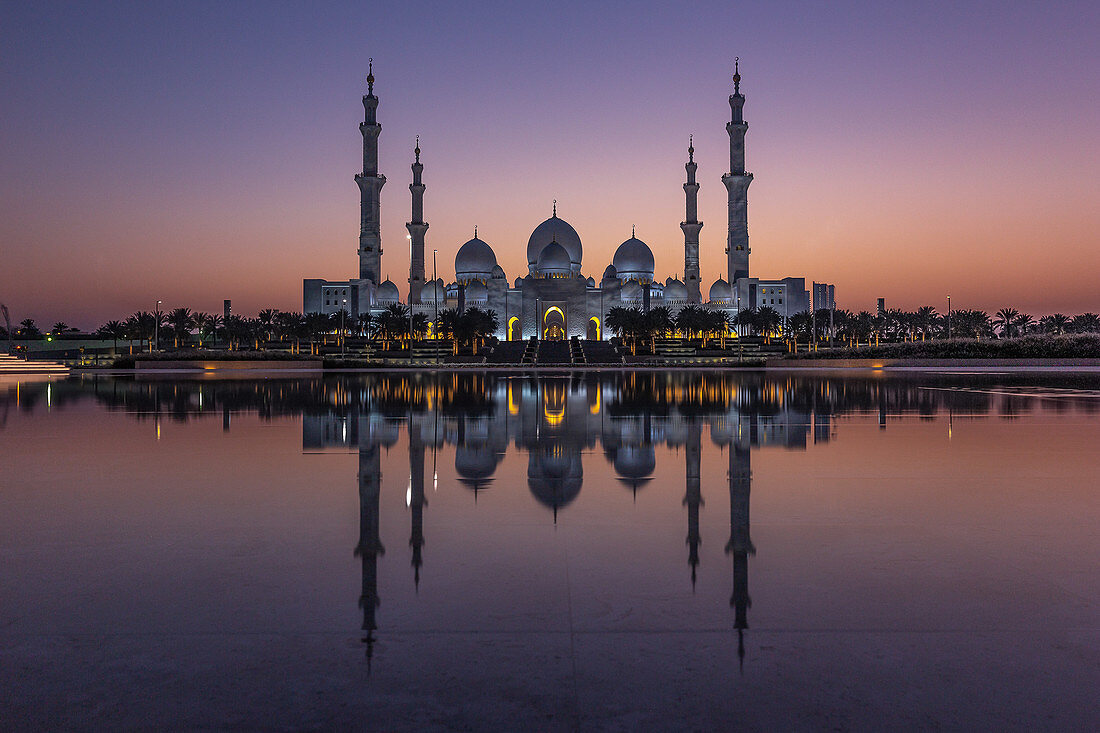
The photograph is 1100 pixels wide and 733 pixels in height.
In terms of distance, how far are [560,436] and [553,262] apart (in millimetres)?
84971

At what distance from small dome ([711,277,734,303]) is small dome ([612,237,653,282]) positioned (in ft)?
29.9

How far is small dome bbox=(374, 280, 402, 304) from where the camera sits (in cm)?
11200

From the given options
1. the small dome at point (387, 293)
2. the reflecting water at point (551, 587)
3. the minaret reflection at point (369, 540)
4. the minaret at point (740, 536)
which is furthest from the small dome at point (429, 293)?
the minaret at point (740, 536)

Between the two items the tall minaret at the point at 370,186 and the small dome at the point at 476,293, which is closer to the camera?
the tall minaret at the point at 370,186

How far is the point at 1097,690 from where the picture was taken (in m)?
3.30

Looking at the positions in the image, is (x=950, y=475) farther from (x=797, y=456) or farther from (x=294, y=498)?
(x=294, y=498)

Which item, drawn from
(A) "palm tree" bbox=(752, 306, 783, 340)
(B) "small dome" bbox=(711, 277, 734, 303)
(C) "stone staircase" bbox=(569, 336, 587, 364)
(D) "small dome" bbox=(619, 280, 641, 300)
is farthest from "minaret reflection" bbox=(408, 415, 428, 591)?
(B) "small dome" bbox=(711, 277, 734, 303)

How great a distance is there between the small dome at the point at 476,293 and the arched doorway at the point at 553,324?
7.89m

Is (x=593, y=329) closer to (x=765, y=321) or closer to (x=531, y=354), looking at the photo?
(x=765, y=321)

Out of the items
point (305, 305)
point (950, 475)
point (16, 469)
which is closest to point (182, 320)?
point (305, 305)

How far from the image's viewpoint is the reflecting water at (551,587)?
3246mm

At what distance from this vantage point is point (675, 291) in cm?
10681

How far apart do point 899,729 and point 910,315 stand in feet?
339

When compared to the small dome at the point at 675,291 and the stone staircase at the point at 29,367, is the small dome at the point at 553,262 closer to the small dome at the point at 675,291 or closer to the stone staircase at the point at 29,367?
the small dome at the point at 675,291
